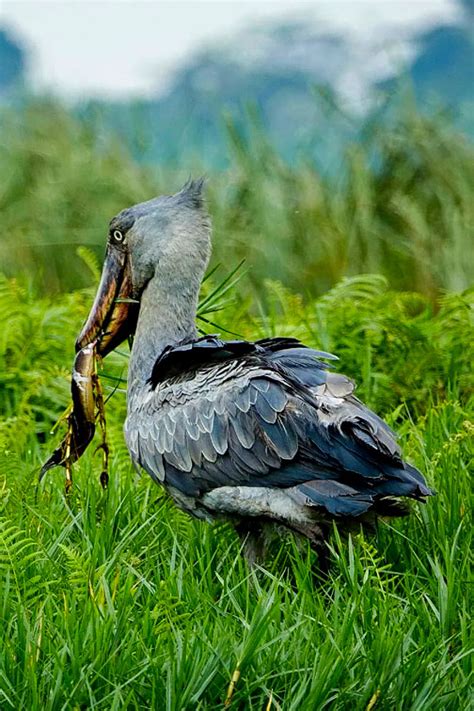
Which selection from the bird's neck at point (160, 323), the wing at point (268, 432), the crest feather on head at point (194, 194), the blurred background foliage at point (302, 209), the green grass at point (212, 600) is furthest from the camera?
the blurred background foliage at point (302, 209)

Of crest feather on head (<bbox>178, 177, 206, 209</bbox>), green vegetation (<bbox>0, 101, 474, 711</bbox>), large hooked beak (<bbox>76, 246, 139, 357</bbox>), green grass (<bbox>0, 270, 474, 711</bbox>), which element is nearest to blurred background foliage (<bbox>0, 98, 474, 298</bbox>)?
green vegetation (<bbox>0, 101, 474, 711</bbox>)

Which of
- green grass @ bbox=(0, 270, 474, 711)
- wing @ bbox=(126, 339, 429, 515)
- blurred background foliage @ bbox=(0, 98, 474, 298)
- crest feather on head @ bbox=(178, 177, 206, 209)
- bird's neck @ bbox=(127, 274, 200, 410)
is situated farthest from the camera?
blurred background foliage @ bbox=(0, 98, 474, 298)

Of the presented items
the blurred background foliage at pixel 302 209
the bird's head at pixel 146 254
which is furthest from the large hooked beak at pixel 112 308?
the blurred background foliage at pixel 302 209

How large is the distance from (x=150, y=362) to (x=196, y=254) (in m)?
0.47

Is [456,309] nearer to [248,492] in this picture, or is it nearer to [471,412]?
[471,412]

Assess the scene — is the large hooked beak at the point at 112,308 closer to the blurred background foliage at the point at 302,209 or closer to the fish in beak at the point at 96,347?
the fish in beak at the point at 96,347

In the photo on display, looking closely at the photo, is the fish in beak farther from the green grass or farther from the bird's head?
the green grass

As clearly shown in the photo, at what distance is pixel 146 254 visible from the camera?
15.8 ft

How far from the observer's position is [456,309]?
6.62 m

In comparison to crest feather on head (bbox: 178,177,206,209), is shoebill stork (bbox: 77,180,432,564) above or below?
below

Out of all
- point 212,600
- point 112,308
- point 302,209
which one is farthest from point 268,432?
point 302,209

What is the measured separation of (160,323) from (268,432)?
821mm

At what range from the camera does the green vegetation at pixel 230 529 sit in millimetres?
3414

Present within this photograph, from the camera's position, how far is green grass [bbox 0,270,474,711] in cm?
338
